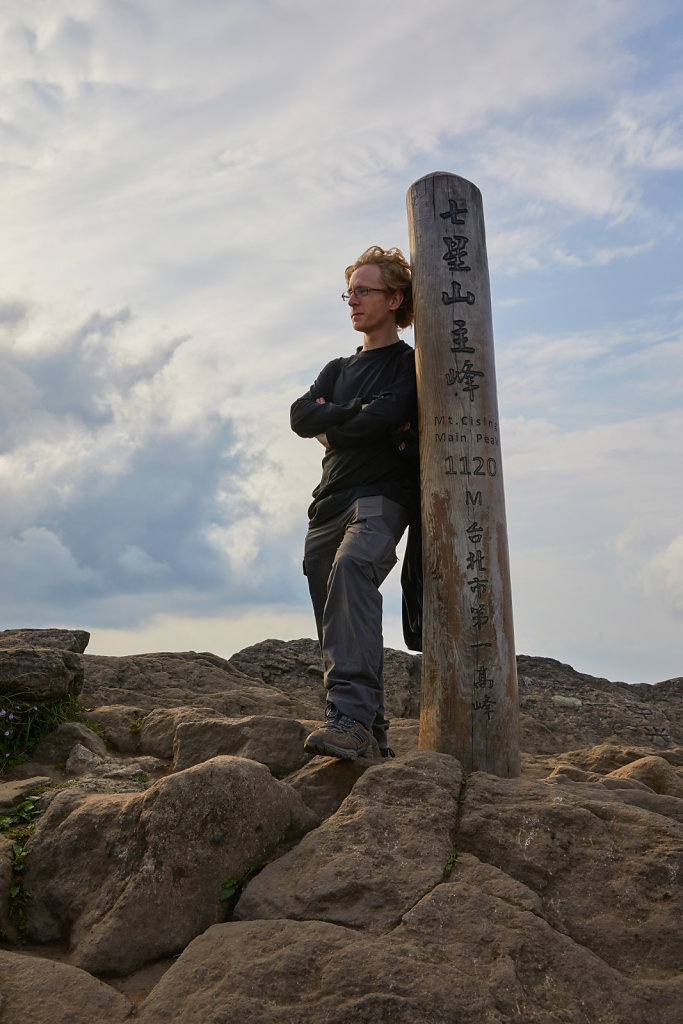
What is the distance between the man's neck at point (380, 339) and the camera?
5495mm

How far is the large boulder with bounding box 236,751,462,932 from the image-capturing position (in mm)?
3318

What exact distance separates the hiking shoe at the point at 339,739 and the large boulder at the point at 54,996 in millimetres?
1430

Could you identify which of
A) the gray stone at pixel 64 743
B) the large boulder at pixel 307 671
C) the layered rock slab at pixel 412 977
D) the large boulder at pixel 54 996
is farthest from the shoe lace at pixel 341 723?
the large boulder at pixel 307 671

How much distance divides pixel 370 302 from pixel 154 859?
3.49m

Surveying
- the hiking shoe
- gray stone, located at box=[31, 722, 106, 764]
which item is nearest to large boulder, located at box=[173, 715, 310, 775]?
the hiking shoe

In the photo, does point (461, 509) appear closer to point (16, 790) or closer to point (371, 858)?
point (371, 858)

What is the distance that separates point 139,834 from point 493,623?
2240 millimetres

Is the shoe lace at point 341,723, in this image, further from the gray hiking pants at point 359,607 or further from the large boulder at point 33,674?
the large boulder at point 33,674

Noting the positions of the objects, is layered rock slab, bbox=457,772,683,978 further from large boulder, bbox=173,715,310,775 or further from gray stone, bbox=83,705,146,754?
gray stone, bbox=83,705,146,754

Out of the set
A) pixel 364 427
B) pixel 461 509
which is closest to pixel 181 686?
pixel 364 427

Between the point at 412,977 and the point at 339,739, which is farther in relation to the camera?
the point at 339,739

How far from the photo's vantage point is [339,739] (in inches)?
167

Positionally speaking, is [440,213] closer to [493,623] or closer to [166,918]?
[493,623]

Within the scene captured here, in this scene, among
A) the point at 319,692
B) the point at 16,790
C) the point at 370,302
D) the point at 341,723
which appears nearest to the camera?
the point at 341,723
